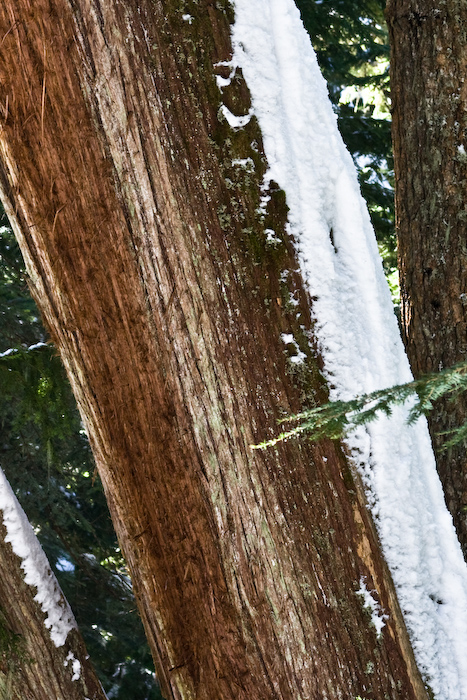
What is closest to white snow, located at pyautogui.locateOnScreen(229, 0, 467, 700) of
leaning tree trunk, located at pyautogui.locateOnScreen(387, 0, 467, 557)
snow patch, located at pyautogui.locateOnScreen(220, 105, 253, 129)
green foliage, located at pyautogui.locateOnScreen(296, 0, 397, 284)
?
snow patch, located at pyautogui.locateOnScreen(220, 105, 253, 129)

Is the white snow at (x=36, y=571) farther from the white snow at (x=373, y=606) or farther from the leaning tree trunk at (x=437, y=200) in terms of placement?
the leaning tree trunk at (x=437, y=200)

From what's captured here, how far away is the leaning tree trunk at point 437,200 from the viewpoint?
2.24 meters

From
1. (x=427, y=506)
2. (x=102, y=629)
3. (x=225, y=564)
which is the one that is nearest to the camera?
(x=225, y=564)

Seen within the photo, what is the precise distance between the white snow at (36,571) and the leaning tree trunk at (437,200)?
4.73 ft

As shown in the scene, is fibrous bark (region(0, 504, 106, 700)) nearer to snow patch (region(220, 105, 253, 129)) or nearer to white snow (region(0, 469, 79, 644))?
white snow (region(0, 469, 79, 644))

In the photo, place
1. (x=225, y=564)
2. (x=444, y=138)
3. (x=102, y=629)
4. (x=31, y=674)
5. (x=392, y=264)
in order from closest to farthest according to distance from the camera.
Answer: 1. (x=225, y=564)
2. (x=31, y=674)
3. (x=444, y=138)
4. (x=102, y=629)
5. (x=392, y=264)

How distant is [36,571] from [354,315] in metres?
1.40

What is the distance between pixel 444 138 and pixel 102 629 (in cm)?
496

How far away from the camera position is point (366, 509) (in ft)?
5.01

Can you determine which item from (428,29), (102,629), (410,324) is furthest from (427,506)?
(102,629)

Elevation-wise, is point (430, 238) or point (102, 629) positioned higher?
point (430, 238)

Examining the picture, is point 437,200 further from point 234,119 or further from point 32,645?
point 32,645

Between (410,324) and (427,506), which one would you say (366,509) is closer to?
(427,506)

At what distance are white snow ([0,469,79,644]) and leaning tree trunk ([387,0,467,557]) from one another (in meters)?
1.44
